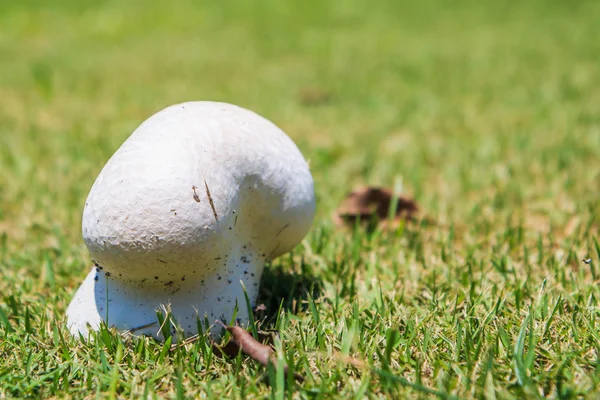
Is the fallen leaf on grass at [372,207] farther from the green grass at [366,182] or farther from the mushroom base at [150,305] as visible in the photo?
the mushroom base at [150,305]

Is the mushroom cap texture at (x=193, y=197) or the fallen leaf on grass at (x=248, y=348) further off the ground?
the mushroom cap texture at (x=193, y=197)

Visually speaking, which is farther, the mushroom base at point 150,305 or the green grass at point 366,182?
the mushroom base at point 150,305

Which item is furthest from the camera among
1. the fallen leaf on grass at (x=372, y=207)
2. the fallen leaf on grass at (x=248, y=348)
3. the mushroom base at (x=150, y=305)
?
the fallen leaf on grass at (x=372, y=207)

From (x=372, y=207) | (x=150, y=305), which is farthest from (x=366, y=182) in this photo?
(x=150, y=305)

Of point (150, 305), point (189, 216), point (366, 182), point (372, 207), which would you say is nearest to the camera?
point (189, 216)

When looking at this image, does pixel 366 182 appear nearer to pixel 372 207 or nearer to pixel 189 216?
pixel 372 207

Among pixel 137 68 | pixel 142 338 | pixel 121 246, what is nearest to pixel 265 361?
pixel 142 338

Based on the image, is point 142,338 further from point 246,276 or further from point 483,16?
point 483,16

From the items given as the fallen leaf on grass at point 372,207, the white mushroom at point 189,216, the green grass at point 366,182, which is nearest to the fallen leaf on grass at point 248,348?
the green grass at point 366,182
